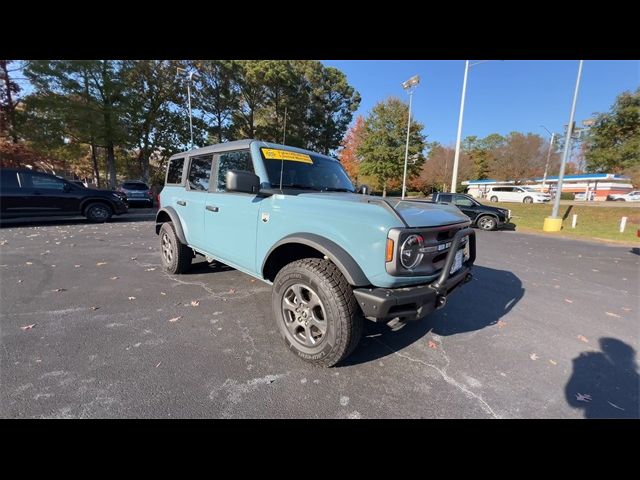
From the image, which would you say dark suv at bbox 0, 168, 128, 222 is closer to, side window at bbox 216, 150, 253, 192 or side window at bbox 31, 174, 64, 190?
side window at bbox 31, 174, 64, 190

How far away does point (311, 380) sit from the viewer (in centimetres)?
219

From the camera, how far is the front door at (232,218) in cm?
293

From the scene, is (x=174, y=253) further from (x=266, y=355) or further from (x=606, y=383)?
(x=606, y=383)

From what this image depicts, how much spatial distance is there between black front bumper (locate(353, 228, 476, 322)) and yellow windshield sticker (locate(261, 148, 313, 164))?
6.15ft

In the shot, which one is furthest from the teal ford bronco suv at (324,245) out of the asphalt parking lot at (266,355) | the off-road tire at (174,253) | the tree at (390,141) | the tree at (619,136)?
the tree at (390,141)

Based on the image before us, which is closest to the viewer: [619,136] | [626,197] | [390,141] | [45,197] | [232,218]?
[232,218]

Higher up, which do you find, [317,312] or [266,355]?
[317,312]

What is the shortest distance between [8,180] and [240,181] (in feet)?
34.9

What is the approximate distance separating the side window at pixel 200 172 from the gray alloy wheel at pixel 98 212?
8690mm

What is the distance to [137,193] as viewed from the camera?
1527cm

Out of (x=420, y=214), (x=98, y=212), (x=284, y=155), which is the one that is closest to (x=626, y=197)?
(x=420, y=214)

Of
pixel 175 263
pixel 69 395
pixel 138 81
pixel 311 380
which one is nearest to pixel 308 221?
pixel 311 380
